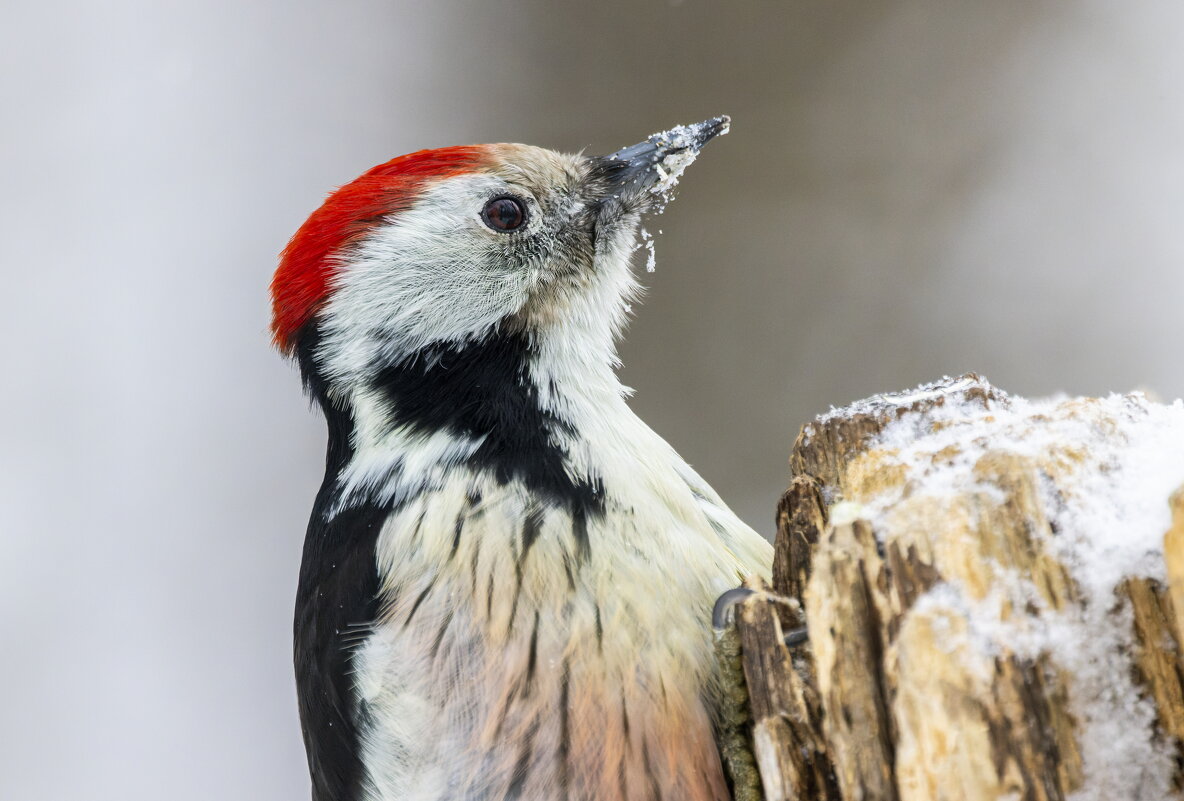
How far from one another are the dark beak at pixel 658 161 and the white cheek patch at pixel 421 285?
0.34 meters

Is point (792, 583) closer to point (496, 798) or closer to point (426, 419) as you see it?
point (496, 798)

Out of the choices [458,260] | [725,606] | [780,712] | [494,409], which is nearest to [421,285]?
[458,260]

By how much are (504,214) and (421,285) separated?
28 centimetres

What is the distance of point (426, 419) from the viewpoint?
2.08 meters

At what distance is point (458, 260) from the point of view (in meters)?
2.33

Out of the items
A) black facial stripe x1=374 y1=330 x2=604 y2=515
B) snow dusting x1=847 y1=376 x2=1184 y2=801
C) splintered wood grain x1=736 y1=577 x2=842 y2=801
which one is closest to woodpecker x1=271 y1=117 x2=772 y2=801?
black facial stripe x1=374 y1=330 x2=604 y2=515

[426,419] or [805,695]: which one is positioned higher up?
[426,419]

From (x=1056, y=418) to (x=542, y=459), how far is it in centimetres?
92

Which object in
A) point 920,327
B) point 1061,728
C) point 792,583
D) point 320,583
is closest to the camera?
point 1061,728

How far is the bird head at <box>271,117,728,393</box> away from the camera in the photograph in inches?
88.7

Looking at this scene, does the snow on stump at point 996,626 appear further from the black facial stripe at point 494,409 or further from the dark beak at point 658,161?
the dark beak at point 658,161

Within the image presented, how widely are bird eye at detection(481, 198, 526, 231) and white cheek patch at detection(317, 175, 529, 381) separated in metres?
0.03

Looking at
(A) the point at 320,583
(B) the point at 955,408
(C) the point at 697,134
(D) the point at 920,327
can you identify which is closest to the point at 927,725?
(B) the point at 955,408

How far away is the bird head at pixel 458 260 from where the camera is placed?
225 cm
